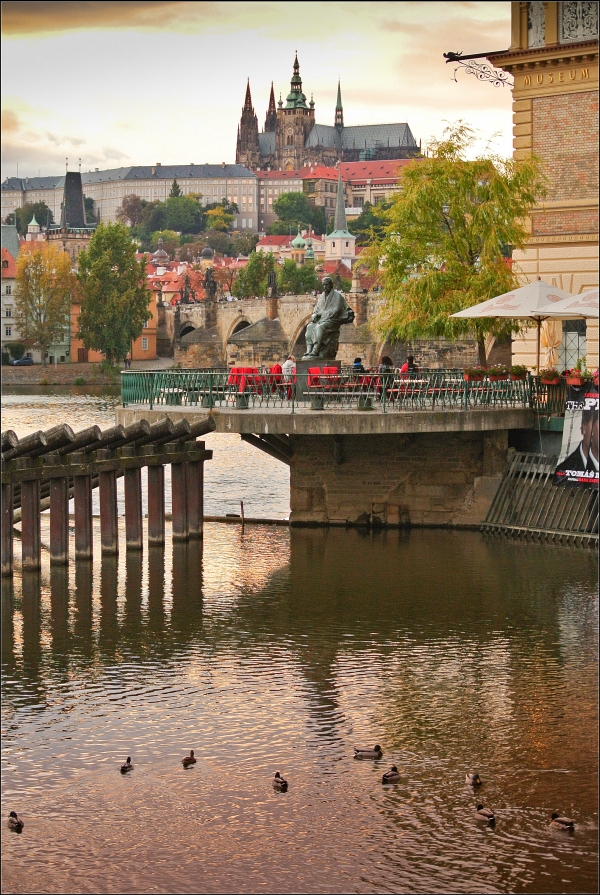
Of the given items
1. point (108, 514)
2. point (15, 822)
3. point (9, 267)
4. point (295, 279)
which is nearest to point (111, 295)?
point (9, 267)

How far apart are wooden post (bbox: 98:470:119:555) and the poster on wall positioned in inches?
324

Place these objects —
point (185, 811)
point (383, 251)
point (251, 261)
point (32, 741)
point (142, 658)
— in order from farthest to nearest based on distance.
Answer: point (251, 261)
point (383, 251)
point (142, 658)
point (32, 741)
point (185, 811)

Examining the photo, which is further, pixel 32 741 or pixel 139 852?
pixel 32 741

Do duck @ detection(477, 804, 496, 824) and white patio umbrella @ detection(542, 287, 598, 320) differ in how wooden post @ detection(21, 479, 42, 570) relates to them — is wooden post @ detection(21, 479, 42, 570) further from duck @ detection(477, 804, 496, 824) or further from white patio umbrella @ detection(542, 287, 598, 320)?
duck @ detection(477, 804, 496, 824)

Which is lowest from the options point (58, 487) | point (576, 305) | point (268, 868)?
point (268, 868)

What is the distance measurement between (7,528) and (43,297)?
101157mm

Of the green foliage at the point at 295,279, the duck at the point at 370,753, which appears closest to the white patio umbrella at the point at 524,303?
the duck at the point at 370,753

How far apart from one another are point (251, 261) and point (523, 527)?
122 metres

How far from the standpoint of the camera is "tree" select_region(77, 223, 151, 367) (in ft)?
376

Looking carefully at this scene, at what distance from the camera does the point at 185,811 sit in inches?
607

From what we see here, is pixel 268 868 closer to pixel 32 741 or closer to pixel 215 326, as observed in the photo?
pixel 32 741

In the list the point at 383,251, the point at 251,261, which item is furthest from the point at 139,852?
the point at 251,261

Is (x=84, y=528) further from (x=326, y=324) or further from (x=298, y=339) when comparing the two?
(x=298, y=339)

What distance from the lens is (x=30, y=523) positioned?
2575 centimetres
